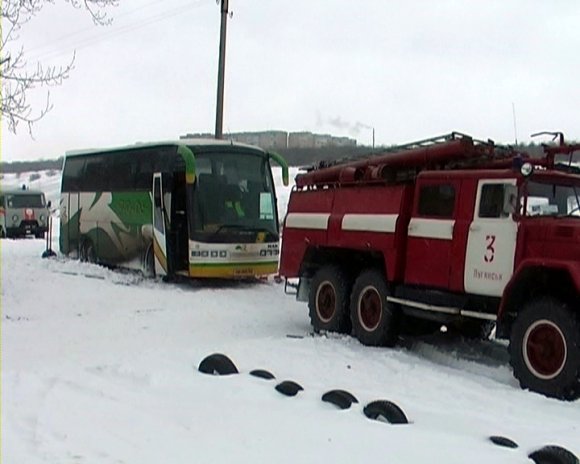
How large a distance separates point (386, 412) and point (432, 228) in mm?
3638

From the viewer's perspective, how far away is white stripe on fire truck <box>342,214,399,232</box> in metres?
10.1

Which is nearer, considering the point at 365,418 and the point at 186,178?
the point at 365,418

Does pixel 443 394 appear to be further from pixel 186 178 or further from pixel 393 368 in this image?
pixel 186 178

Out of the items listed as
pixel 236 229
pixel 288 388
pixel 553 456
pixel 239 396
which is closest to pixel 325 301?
pixel 288 388

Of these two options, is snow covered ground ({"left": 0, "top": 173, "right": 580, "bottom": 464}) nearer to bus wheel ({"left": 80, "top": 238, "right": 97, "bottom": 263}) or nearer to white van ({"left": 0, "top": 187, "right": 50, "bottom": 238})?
bus wheel ({"left": 80, "top": 238, "right": 97, "bottom": 263})

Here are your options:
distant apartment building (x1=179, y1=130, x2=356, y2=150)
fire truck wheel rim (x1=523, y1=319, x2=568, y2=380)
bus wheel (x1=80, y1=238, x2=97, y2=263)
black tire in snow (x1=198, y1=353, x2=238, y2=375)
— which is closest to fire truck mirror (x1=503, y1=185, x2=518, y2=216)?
fire truck wheel rim (x1=523, y1=319, x2=568, y2=380)

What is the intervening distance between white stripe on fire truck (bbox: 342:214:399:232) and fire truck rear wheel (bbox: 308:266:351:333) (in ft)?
2.78

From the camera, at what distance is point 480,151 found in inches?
377

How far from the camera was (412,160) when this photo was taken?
33.8 feet

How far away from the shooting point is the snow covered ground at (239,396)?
538 centimetres

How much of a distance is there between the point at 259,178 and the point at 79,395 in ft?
36.4

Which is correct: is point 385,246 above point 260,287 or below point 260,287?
above

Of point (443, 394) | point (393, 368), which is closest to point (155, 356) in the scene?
point (393, 368)

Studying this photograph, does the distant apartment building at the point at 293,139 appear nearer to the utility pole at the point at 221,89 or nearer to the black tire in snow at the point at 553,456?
the utility pole at the point at 221,89
